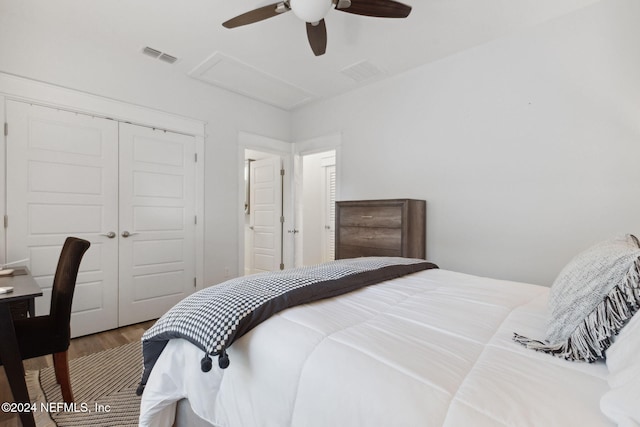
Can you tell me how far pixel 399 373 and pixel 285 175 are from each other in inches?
156

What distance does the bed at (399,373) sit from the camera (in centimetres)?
64

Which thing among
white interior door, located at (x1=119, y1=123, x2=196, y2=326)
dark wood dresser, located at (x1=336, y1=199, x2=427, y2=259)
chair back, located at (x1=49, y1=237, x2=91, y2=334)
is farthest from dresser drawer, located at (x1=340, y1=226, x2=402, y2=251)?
chair back, located at (x1=49, y1=237, x2=91, y2=334)

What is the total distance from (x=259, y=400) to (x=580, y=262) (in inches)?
47.0

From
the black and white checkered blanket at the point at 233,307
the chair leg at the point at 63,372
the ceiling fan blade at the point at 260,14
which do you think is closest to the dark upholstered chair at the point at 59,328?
the chair leg at the point at 63,372

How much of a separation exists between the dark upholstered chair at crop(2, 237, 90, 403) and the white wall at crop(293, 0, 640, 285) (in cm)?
283

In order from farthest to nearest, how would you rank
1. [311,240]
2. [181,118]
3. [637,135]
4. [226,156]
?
[311,240] < [226,156] < [181,118] < [637,135]

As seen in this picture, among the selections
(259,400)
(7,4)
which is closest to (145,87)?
(7,4)

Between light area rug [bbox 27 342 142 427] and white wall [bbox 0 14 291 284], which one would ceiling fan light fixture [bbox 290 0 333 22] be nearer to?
white wall [bbox 0 14 291 284]

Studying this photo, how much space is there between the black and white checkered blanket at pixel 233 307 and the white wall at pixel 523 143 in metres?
1.77

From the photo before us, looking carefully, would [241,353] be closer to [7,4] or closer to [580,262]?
[580,262]

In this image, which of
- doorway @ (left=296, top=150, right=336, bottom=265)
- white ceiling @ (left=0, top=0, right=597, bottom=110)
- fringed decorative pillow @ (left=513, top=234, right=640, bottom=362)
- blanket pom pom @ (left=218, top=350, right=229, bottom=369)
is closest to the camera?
fringed decorative pillow @ (left=513, top=234, right=640, bottom=362)

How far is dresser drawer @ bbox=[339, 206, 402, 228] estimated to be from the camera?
2.86 metres

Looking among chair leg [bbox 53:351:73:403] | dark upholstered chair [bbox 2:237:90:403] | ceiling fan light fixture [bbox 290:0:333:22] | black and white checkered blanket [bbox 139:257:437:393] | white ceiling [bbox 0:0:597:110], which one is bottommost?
chair leg [bbox 53:351:73:403]

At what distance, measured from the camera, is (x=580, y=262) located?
3.51ft
